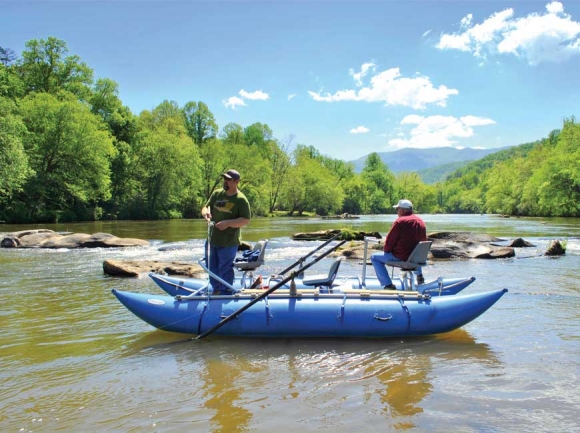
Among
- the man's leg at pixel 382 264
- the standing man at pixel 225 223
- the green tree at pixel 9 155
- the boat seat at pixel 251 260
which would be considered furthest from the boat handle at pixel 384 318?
the green tree at pixel 9 155

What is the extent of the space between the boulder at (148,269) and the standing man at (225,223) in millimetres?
5174

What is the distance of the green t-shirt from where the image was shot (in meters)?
7.20

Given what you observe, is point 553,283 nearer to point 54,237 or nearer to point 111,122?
point 54,237

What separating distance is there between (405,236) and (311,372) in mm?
3146

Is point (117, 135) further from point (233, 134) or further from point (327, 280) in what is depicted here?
point (327, 280)

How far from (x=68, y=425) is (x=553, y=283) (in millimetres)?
11258

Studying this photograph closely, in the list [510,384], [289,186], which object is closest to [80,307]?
[510,384]

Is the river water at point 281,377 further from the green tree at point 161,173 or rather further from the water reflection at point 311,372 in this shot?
the green tree at point 161,173

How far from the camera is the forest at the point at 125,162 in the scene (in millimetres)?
36656

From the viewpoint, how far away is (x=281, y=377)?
540 centimetres

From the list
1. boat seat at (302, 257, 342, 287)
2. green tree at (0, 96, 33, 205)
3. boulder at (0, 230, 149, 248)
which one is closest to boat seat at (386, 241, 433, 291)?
boat seat at (302, 257, 342, 287)

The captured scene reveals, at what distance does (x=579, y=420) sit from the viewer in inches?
169

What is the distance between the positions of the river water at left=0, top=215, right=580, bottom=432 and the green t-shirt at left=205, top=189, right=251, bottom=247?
151cm

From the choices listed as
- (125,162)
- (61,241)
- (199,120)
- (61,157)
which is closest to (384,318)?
(61,241)
